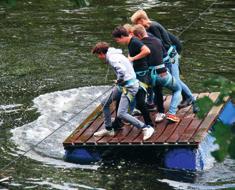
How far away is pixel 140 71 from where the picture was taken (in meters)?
10.7

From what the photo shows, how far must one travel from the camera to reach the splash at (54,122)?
11305 mm

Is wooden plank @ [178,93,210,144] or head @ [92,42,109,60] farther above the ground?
head @ [92,42,109,60]

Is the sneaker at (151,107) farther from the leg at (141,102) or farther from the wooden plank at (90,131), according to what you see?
the leg at (141,102)

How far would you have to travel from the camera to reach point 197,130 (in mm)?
10664

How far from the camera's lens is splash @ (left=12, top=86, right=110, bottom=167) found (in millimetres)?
11305

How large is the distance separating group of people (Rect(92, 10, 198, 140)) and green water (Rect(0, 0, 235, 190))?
76 centimetres

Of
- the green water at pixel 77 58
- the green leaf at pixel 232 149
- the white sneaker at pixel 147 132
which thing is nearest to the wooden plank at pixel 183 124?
the white sneaker at pixel 147 132

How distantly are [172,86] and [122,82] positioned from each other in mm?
1112

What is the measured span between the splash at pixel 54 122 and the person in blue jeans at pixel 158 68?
198 centimetres

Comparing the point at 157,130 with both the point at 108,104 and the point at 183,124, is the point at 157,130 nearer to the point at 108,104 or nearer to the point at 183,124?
the point at 183,124

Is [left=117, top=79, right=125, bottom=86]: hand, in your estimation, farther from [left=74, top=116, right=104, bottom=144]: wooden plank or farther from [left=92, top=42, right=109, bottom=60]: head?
[left=74, top=116, right=104, bottom=144]: wooden plank

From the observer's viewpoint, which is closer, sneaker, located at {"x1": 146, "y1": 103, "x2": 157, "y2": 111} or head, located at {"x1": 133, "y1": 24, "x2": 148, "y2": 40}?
head, located at {"x1": 133, "y1": 24, "x2": 148, "y2": 40}

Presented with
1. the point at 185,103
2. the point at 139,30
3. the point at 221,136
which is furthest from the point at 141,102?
the point at 221,136

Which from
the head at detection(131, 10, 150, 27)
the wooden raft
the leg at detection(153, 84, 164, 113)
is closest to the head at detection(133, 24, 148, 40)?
the head at detection(131, 10, 150, 27)
